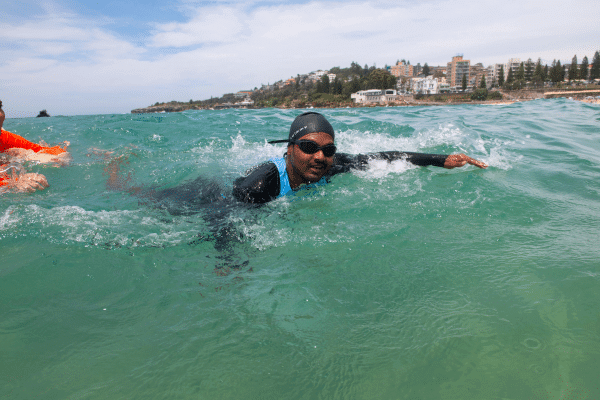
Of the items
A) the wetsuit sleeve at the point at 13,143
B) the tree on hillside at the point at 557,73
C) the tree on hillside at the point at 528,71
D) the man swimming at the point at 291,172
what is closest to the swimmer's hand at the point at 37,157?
the wetsuit sleeve at the point at 13,143

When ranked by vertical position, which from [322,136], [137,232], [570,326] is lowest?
[570,326]

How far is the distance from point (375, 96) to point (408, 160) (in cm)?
11422

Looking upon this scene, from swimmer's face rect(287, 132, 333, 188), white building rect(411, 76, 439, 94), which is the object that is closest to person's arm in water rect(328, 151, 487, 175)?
swimmer's face rect(287, 132, 333, 188)

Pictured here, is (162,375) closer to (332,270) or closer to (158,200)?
(332,270)

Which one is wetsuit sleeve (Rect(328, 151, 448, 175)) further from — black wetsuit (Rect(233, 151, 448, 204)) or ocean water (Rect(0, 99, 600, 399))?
ocean water (Rect(0, 99, 600, 399))

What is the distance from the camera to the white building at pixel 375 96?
10725 cm

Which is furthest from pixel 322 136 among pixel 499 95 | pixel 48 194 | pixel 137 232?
pixel 499 95

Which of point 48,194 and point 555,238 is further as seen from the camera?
point 48,194

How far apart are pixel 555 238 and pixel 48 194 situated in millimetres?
6553

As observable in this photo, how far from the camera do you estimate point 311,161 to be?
12.5 ft

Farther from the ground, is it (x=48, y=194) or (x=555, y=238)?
(x=48, y=194)

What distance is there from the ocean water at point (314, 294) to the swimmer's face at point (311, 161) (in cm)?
43

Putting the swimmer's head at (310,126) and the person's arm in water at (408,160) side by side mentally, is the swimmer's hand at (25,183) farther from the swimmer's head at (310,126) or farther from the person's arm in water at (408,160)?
the person's arm in water at (408,160)

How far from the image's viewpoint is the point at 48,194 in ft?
16.6
